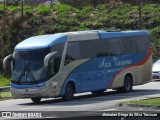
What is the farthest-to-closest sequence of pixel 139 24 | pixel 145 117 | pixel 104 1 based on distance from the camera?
pixel 104 1
pixel 139 24
pixel 145 117

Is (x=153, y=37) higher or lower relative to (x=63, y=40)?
lower

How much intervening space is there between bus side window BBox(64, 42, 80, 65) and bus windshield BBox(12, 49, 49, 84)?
126cm

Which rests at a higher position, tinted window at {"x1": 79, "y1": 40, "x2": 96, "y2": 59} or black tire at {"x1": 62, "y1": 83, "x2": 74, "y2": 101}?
tinted window at {"x1": 79, "y1": 40, "x2": 96, "y2": 59}

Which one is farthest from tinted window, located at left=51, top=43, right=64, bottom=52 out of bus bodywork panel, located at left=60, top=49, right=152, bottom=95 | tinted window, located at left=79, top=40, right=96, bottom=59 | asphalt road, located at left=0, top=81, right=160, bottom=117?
asphalt road, located at left=0, top=81, right=160, bottom=117

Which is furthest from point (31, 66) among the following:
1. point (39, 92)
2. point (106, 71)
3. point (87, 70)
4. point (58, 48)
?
point (106, 71)

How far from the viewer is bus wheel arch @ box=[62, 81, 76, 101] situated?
2497 centimetres

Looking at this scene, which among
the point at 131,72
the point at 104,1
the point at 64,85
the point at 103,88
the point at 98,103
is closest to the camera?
the point at 98,103

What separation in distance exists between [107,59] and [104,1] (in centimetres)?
3190

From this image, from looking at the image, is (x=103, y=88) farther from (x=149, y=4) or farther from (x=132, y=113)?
(x=149, y=4)

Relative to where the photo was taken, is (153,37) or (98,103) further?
(153,37)

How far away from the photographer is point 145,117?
8.59 m

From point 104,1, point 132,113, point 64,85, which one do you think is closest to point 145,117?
point 132,113

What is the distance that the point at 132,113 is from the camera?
8.73m

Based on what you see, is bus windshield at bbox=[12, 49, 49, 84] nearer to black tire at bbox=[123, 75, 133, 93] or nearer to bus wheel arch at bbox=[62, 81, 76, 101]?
bus wheel arch at bbox=[62, 81, 76, 101]
